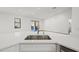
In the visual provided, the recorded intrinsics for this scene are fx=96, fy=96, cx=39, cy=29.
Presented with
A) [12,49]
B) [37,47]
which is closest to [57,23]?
[37,47]

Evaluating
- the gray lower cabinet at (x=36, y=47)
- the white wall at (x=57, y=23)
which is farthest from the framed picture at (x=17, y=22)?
the white wall at (x=57, y=23)

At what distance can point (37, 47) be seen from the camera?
51.5 inches

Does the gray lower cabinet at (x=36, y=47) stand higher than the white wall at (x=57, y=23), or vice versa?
the white wall at (x=57, y=23)

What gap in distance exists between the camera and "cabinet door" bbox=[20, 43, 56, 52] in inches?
49.2

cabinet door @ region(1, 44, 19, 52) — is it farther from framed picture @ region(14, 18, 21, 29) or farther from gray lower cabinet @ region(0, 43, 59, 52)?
framed picture @ region(14, 18, 21, 29)

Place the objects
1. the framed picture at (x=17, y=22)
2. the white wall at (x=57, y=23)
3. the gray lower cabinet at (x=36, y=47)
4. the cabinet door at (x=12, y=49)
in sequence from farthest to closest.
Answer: the white wall at (x=57, y=23) → the framed picture at (x=17, y=22) → the gray lower cabinet at (x=36, y=47) → the cabinet door at (x=12, y=49)

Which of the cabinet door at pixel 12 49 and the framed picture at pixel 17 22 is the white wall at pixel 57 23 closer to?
the framed picture at pixel 17 22

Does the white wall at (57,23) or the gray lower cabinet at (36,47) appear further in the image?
the white wall at (57,23)

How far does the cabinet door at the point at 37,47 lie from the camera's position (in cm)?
125

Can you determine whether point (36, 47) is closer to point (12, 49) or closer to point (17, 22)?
point (12, 49)

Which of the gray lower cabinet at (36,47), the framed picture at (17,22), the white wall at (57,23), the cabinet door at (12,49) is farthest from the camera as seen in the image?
the white wall at (57,23)
